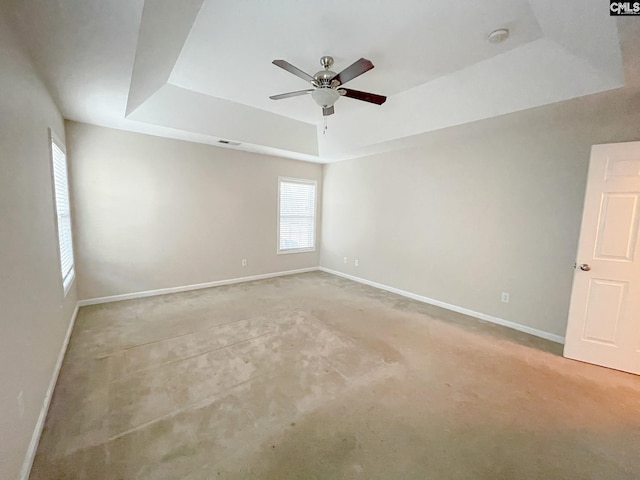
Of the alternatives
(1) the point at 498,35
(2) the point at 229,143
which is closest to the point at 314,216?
(2) the point at 229,143

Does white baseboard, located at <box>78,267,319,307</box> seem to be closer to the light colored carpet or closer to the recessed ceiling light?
the light colored carpet

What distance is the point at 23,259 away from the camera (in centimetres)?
163

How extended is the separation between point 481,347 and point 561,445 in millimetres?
1219

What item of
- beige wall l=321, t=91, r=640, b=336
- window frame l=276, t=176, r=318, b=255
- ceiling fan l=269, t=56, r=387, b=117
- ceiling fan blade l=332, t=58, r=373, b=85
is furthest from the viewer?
window frame l=276, t=176, r=318, b=255

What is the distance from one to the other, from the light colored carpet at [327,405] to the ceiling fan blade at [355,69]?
8.46ft

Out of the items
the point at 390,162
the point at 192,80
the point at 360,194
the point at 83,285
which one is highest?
the point at 192,80

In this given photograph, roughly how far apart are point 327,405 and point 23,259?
2198 millimetres

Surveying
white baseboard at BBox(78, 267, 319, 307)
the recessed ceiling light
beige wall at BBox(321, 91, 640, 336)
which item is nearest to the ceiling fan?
the recessed ceiling light

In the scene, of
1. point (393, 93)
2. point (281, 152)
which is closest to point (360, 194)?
point (281, 152)

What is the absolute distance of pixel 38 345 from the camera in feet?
5.93

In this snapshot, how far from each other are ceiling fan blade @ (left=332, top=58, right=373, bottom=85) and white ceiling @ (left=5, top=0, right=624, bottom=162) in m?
0.33

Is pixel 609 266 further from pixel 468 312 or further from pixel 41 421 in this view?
A: pixel 41 421

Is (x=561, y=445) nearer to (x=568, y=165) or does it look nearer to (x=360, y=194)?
(x=568, y=165)

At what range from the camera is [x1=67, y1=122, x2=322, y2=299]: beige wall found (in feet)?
12.0
